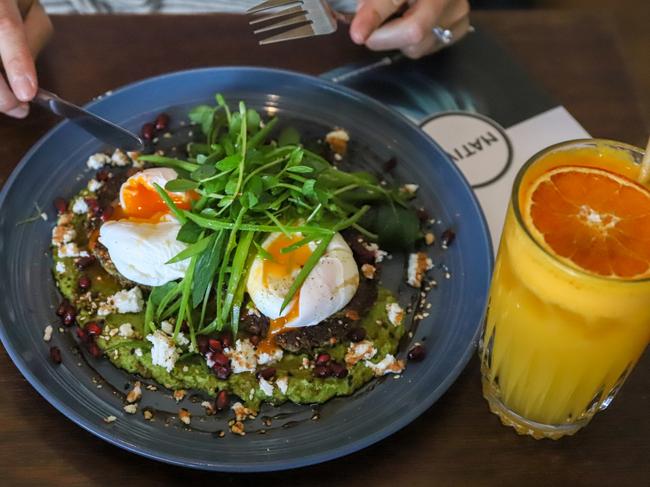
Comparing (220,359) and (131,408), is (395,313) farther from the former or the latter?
(131,408)

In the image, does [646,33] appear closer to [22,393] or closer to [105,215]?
[105,215]

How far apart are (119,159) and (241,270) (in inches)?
19.3

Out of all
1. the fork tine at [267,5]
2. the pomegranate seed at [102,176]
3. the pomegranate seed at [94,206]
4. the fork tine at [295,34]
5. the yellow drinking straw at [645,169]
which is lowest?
the pomegranate seed at [94,206]

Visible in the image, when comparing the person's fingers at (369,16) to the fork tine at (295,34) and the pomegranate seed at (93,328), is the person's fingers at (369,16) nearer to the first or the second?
the fork tine at (295,34)

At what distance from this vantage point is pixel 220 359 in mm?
1476

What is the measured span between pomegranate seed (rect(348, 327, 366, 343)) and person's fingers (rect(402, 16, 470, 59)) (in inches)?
36.2

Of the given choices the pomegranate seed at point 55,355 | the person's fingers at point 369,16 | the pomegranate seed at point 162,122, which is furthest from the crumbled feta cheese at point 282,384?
the person's fingers at point 369,16

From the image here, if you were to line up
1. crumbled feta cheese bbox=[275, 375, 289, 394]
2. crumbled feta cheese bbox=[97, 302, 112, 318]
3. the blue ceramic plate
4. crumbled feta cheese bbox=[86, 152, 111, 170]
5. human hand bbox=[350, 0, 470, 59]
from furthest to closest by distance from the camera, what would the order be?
human hand bbox=[350, 0, 470, 59], crumbled feta cheese bbox=[86, 152, 111, 170], crumbled feta cheese bbox=[97, 302, 112, 318], crumbled feta cheese bbox=[275, 375, 289, 394], the blue ceramic plate

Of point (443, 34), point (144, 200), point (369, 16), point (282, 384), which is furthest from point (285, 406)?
point (443, 34)

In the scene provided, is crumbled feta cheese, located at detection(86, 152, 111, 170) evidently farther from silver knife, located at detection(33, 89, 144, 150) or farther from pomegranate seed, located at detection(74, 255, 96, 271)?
pomegranate seed, located at detection(74, 255, 96, 271)

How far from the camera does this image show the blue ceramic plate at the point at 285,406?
4.42 feet

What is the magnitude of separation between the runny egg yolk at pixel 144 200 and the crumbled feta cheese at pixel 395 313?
52 centimetres

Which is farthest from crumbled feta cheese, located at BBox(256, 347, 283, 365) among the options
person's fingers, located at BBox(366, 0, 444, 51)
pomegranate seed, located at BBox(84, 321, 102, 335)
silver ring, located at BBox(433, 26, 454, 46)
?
silver ring, located at BBox(433, 26, 454, 46)

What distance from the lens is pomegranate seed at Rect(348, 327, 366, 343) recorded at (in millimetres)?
1536
